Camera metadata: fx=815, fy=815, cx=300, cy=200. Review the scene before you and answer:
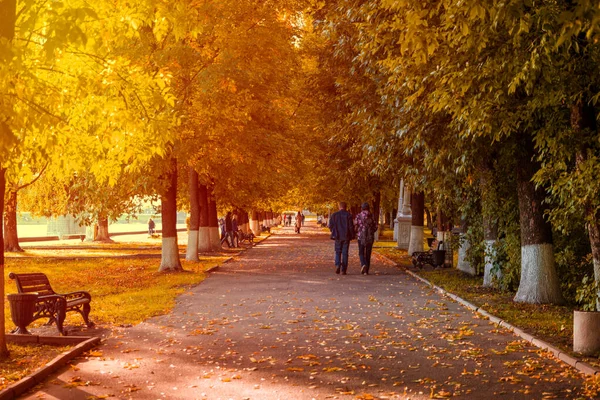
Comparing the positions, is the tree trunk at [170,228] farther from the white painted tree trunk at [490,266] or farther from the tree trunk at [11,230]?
the tree trunk at [11,230]

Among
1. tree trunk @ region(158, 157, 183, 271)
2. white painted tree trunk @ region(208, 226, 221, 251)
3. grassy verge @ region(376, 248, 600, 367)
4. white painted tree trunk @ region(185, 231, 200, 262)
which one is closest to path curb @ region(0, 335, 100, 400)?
grassy verge @ region(376, 248, 600, 367)

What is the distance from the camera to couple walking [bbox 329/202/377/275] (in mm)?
23375

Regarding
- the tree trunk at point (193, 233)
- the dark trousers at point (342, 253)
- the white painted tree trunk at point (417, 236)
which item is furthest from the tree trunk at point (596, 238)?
the white painted tree trunk at point (417, 236)

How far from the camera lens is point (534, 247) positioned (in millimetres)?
15500

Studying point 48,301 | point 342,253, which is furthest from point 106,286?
point 48,301

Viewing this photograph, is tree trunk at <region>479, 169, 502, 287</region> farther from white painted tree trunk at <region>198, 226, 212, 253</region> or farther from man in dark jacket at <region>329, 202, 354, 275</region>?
white painted tree trunk at <region>198, 226, 212, 253</region>

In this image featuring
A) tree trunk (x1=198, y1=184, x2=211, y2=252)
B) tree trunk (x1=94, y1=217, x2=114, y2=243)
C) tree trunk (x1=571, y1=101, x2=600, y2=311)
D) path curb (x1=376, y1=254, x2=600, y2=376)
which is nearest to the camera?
path curb (x1=376, y1=254, x2=600, y2=376)

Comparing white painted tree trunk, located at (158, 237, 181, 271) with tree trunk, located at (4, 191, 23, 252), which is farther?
tree trunk, located at (4, 191, 23, 252)

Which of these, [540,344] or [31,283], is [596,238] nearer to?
[540,344]

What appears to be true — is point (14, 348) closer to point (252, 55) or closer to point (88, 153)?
point (88, 153)

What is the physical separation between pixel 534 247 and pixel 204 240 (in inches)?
916

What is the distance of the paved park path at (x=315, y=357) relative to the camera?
8.00 m

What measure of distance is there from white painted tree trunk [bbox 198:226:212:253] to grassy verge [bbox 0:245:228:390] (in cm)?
327

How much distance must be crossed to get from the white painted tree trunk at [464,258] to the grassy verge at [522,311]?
121 centimetres
